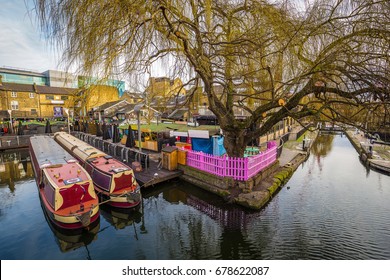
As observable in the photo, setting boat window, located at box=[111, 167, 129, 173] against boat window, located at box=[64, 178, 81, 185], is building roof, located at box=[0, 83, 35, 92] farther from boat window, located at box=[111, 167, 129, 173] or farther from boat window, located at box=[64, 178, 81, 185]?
boat window, located at box=[64, 178, 81, 185]

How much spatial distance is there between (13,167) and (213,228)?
17476mm

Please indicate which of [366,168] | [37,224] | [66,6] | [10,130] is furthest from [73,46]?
[10,130]

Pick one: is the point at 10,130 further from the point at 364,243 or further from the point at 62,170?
the point at 364,243

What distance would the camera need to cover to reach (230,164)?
34.0 feet

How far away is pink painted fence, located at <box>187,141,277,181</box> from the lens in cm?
1012

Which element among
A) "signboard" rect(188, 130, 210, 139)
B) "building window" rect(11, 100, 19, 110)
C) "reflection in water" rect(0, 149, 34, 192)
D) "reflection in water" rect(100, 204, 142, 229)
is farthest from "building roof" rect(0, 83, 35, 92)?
"reflection in water" rect(100, 204, 142, 229)

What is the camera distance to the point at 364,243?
659 cm

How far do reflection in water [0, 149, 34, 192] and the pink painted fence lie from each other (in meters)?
10.6

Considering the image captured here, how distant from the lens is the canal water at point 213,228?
249 inches

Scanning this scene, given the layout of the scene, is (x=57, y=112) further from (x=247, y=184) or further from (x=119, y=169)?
(x=247, y=184)

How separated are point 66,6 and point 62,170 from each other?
6370 mm

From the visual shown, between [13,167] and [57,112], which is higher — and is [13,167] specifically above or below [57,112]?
below

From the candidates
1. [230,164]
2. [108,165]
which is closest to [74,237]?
[108,165]

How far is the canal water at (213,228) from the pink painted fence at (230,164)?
1358mm
